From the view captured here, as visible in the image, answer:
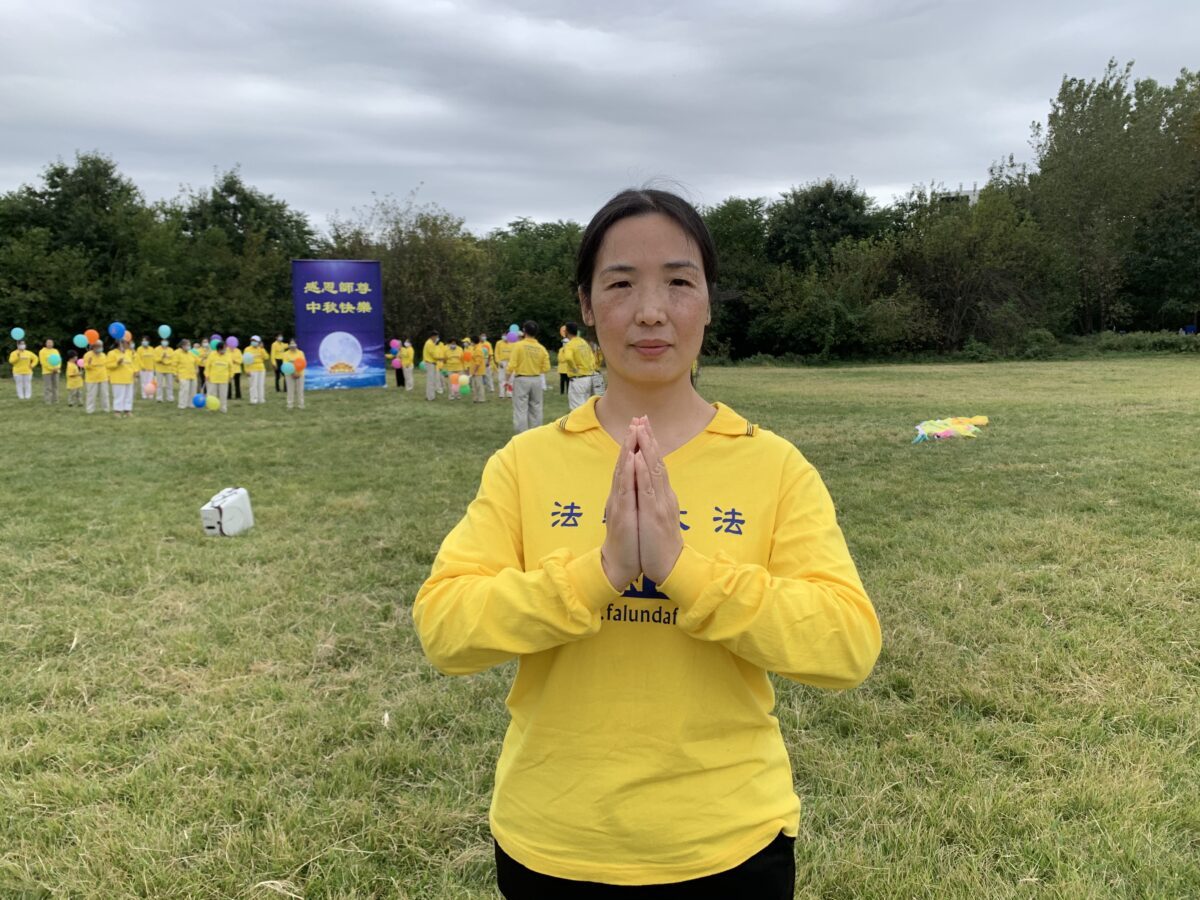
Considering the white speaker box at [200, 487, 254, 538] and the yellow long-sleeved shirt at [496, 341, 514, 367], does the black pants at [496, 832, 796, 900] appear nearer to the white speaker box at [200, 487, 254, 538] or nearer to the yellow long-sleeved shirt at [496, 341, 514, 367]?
the white speaker box at [200, 487, 254, 538]

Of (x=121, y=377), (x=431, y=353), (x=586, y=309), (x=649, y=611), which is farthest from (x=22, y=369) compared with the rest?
(x=649, y=611)

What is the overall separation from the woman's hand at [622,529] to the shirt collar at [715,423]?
286 millimetres

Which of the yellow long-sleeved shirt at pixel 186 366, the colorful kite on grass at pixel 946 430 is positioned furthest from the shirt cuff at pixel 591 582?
the yellow long-sleeved shirt at pixel 186 366

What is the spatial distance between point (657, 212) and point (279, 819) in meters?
2.68

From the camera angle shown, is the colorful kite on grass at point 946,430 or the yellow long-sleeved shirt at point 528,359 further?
the yellow long-sleeved shirt at point 528,359

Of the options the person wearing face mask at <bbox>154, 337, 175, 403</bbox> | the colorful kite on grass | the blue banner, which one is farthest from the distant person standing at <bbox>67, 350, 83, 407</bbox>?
the colorful kite on grass

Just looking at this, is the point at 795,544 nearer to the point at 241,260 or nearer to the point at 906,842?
the point at 906,842

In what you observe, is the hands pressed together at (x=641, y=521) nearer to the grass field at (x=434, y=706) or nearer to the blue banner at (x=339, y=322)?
the grass field at (x=434, y=706)

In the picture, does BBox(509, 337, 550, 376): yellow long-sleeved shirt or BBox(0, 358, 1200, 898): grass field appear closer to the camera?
BBox(0, 358, 1200, 898): grass field

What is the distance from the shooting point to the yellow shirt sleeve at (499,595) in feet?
3.99

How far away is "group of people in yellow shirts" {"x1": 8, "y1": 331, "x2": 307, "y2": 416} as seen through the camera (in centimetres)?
1683

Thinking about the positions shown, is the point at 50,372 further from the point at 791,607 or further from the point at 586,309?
the point at 791,607

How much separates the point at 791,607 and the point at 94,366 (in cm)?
1948

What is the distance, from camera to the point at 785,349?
38.1 meters
